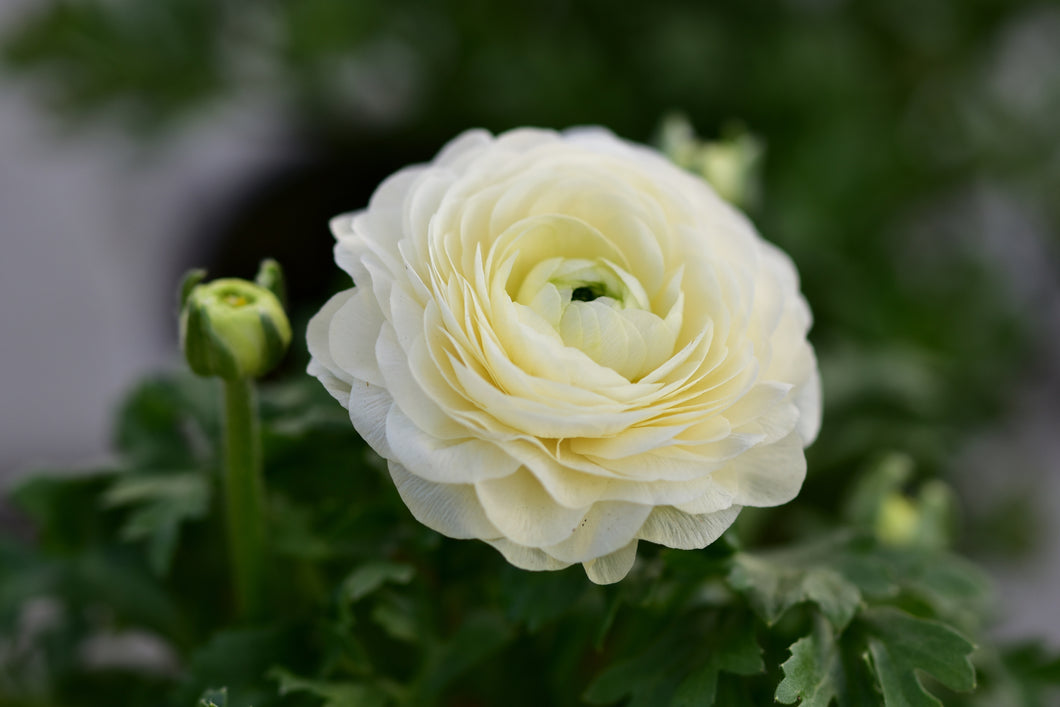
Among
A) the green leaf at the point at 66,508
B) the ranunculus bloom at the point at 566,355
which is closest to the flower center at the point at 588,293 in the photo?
the ranunculus bloom at the point at 566,355

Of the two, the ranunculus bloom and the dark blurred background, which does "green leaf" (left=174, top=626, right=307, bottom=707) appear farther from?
the dark blurred background

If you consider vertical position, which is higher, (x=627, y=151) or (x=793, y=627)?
(x=627, y=151)

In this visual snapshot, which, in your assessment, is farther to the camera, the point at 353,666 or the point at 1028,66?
the point at 1028,66

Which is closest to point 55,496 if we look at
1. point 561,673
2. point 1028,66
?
point 561,673

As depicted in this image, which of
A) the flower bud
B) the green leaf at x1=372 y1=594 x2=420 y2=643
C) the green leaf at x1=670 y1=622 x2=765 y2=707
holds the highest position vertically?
the flower bud

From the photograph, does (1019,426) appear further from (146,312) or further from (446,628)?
(146,312)

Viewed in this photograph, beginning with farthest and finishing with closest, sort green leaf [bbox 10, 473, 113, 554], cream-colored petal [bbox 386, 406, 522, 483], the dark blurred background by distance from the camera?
1. the dark blurred background
2. green leaf [bbox 10, 473, 113, 554]
3. cream-colored petal [bbox 386, 406, 522, 483]

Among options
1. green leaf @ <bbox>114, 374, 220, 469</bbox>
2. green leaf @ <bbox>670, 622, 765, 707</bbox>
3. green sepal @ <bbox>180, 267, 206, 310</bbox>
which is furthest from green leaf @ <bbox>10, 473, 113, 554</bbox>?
green leaf @ <bbox>670, 622, 765, 707</bbox>

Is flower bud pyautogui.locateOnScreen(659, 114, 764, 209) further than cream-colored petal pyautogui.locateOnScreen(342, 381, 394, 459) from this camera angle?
Yes
